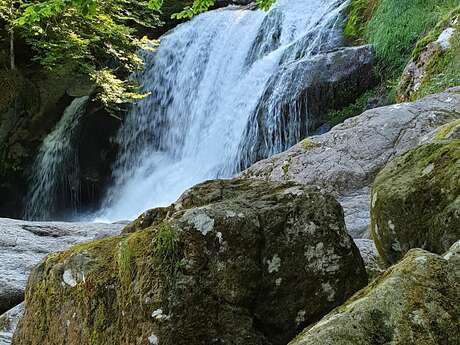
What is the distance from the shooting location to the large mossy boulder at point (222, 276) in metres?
2.68

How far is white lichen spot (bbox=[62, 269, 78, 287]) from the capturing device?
316 cm

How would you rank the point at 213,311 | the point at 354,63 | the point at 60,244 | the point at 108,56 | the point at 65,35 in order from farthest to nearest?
1. the point at 108,56
2. the point at 65,35
3. the point at 354,63
4. the point at 60,244
5. the point at 213,311

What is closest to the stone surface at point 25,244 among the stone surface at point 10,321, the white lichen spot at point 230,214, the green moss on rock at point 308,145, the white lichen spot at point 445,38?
the stone surface at point 10,321

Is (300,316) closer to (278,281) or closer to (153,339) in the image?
(278,281)

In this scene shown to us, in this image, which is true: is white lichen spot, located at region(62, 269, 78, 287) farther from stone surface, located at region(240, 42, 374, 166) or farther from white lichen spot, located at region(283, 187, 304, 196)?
stone surface, located at region(240, 42, 374, 166)

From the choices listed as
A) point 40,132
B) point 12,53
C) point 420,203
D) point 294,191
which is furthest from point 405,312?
A: point 40,132

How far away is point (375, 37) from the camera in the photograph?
12.5m

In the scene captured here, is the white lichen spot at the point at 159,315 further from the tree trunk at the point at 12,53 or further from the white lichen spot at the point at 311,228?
the tree trunk at the point at 12,53

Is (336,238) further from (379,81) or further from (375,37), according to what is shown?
(375,37)

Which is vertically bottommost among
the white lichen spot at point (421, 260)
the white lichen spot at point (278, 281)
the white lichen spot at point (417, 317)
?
the white lichen spot at point (278, 281)

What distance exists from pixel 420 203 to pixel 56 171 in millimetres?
16028

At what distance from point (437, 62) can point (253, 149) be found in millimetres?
4433

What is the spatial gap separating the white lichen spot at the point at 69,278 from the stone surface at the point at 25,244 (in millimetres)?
3465

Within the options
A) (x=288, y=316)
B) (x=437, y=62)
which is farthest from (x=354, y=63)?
(x=288, y=316)
